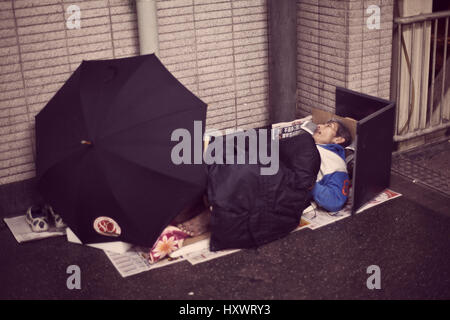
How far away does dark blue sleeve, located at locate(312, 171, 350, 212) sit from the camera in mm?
4840

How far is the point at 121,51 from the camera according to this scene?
17.1 feet

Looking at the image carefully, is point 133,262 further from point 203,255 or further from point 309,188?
point 309,188

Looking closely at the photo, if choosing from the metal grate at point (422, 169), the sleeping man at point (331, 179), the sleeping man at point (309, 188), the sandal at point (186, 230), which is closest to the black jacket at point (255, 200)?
the sleeping man at point (309, 188)

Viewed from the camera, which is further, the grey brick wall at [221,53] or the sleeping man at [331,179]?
the grey brick wall at [221,53]

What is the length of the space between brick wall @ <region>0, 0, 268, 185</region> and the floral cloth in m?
1.43

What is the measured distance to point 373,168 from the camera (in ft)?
16.2

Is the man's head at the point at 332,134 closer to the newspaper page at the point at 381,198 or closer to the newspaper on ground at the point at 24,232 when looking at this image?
the newspaper page at the point at 381,198

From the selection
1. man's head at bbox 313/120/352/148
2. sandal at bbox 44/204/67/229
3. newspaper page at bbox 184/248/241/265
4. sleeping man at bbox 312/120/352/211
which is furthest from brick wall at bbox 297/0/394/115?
sandal at bbox 44/204/67/229

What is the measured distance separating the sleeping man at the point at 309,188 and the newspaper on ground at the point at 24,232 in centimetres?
96

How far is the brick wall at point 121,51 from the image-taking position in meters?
4.84

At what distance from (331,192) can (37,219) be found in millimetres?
2226
